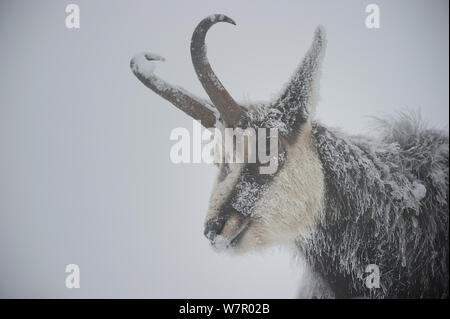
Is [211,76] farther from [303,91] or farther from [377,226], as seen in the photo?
[377,226]

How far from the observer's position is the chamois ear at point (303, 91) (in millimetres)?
1853

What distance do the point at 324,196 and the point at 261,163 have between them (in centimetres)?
41

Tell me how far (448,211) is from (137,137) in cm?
249

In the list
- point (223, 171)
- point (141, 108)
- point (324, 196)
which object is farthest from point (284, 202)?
point (141, 108)

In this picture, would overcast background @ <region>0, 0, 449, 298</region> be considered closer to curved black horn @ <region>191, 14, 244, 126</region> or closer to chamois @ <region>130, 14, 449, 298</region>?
chamois @ <region>130, 14, 449, 298</region>

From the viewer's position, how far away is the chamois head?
6.07 feet

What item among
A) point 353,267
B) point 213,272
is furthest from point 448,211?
point 213,272

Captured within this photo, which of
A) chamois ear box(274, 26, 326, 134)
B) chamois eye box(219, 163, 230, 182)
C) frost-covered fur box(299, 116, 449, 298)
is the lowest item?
frost-covered fur box(299, 116, 449, 298)

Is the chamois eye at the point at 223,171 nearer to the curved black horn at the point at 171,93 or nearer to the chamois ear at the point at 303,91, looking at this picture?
the curved black horn at the point at 171,93

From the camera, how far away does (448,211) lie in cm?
214

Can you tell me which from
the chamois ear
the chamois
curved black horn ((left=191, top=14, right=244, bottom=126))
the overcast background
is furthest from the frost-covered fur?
the overcast background

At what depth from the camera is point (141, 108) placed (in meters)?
3.26

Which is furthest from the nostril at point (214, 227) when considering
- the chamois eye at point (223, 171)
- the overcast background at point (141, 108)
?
the overcast background at point (141, 108)
